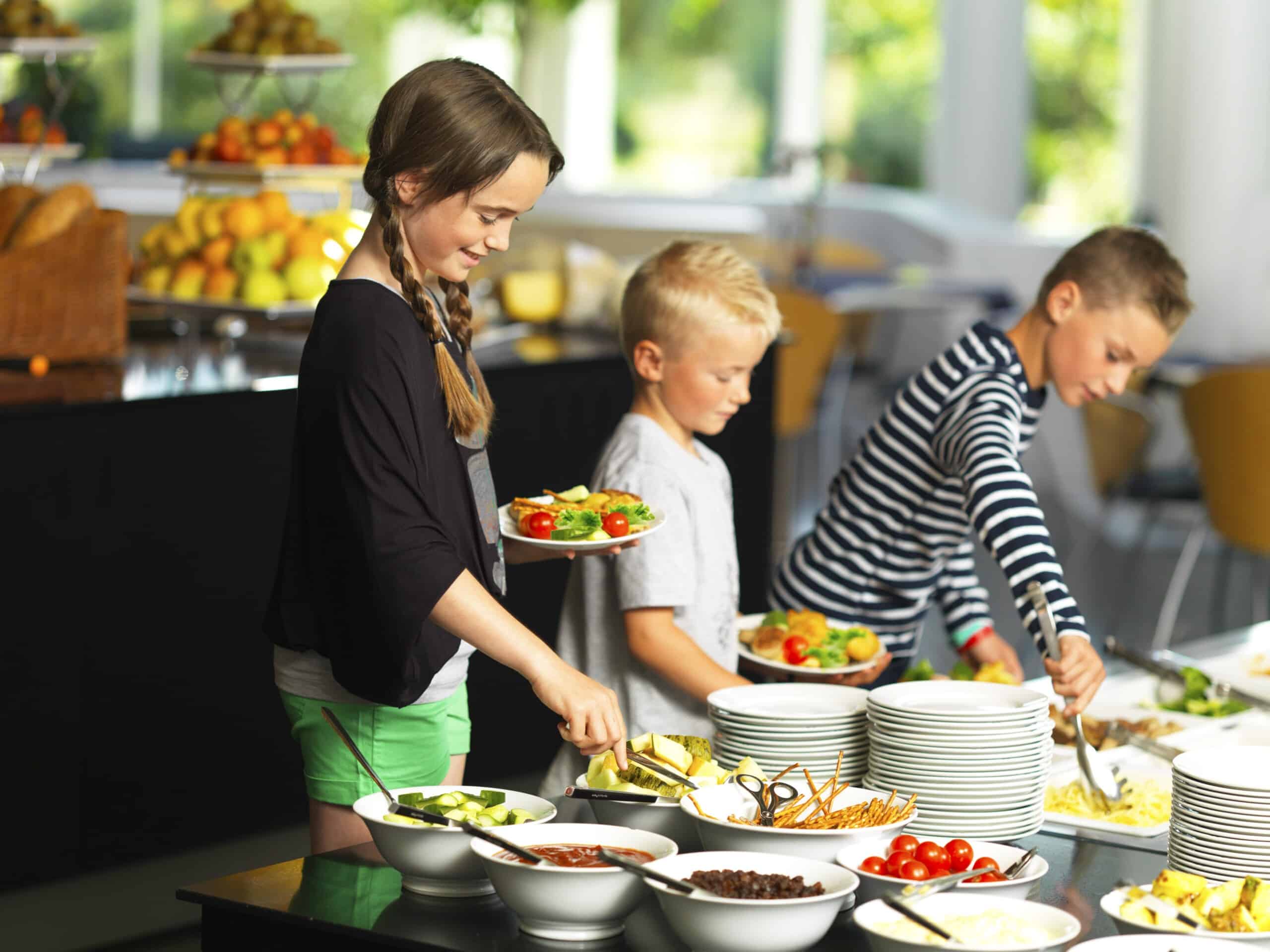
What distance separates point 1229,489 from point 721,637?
3.00m

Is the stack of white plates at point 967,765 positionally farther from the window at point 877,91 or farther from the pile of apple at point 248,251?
the window at point 877,91

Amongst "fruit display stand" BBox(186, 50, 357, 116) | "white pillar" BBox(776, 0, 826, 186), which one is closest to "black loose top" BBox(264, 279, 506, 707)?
"fruit display stand" BBox(186, 50, 357, 116)

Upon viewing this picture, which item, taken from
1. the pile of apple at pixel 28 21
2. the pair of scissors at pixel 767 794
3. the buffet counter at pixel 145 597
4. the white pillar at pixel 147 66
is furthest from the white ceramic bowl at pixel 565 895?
the white pillar at pixel 147 66

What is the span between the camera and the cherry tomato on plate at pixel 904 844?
4.69ft

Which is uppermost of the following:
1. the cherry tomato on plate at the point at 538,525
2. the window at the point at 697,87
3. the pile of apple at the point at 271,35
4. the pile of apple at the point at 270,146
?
the window at the point at 697,87

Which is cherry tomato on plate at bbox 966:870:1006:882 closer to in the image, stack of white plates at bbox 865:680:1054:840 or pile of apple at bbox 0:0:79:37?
stack of white plates at bbox 865:680:1054:840

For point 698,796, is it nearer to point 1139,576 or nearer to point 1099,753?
point 1099,753

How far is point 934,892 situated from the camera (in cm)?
133

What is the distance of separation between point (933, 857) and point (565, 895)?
31 cm

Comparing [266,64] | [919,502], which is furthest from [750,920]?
[266,64]

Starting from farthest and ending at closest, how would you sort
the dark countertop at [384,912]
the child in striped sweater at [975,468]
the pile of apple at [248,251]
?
the pile of apple at [248,251], the child in striped sweater at [975,468], the dark countertop at [384,912]

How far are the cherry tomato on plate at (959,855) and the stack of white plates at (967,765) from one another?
0.17 metres

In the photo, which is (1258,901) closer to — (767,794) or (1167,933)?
(1167,933)

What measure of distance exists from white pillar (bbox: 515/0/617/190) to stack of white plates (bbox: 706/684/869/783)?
819 centimetres
